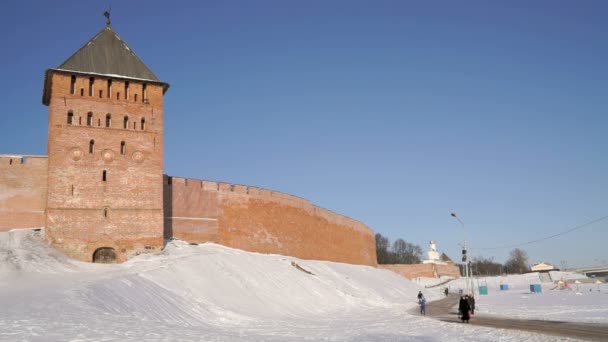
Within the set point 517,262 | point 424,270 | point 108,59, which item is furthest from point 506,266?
point 108,59

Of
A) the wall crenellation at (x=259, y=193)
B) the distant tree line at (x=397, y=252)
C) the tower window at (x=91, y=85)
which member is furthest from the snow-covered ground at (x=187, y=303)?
the distant tree line at (x=397, y=252)

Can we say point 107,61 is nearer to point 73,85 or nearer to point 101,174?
point 73,85

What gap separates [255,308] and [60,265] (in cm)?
748

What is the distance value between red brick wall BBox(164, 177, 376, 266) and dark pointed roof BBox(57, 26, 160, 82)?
5.84m

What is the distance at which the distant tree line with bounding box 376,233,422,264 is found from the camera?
10342cm

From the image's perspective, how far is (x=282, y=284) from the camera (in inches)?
1061

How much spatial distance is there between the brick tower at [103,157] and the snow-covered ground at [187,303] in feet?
3.78

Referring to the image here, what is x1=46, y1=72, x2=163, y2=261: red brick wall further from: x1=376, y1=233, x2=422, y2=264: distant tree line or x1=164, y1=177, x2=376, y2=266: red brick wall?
x1=376, y1=233, x2=422, y2=264: distant tree line

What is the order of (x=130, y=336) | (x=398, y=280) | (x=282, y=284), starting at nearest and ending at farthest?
(x=130, y=336) → (x=282, y=284) → (x=398, y=280)

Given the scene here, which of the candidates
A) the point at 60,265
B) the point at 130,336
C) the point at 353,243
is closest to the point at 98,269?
the point at 60,265

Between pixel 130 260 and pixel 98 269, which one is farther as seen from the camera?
pixel 130 260

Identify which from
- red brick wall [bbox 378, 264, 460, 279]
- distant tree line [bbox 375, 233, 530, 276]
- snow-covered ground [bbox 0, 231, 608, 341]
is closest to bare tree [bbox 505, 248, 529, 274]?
distant tree line [bbox 375, 233, 530, 276]

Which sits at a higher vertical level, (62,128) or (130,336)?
(62,128)

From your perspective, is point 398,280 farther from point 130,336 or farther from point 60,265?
point 130,336
